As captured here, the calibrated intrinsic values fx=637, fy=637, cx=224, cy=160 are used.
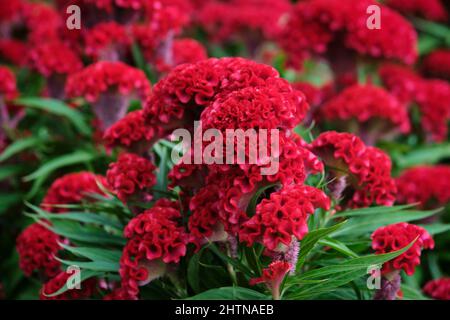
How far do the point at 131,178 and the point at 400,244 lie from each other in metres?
0.86

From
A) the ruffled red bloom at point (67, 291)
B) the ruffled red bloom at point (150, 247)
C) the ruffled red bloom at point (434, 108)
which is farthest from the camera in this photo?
the ruffled red bloom at point (434, 108)

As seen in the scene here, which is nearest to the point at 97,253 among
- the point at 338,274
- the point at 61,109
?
the point at 338,274

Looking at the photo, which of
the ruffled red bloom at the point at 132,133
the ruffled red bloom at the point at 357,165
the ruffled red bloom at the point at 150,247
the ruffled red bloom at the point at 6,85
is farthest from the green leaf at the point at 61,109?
the ruffled red bloom at the point at 357,165

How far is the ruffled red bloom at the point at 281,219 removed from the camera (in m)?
1.62

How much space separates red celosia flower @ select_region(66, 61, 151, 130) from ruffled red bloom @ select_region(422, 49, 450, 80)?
211 cm

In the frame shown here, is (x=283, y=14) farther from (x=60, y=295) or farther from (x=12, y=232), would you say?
(x=60, y=295)

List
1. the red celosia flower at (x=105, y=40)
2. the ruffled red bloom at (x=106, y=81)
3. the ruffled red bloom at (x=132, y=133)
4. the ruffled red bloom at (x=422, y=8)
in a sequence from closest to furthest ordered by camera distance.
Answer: the ruffled red bloom at (x=132, y=133) < the ruffled red bloom at (x=106, y=81) < the red celosia flower at (x=105, y=40) < the ruffled red bloom at (x=422, y=8)

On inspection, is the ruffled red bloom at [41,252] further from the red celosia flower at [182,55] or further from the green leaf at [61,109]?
the red celosia flower at [182,55]

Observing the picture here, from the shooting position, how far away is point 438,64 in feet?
13.4

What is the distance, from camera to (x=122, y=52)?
334 cm

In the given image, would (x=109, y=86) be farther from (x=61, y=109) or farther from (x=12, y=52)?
(x=12, y=52)

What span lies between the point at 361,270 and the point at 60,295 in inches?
38.3

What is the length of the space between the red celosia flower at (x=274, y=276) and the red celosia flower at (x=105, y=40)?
1750mm
